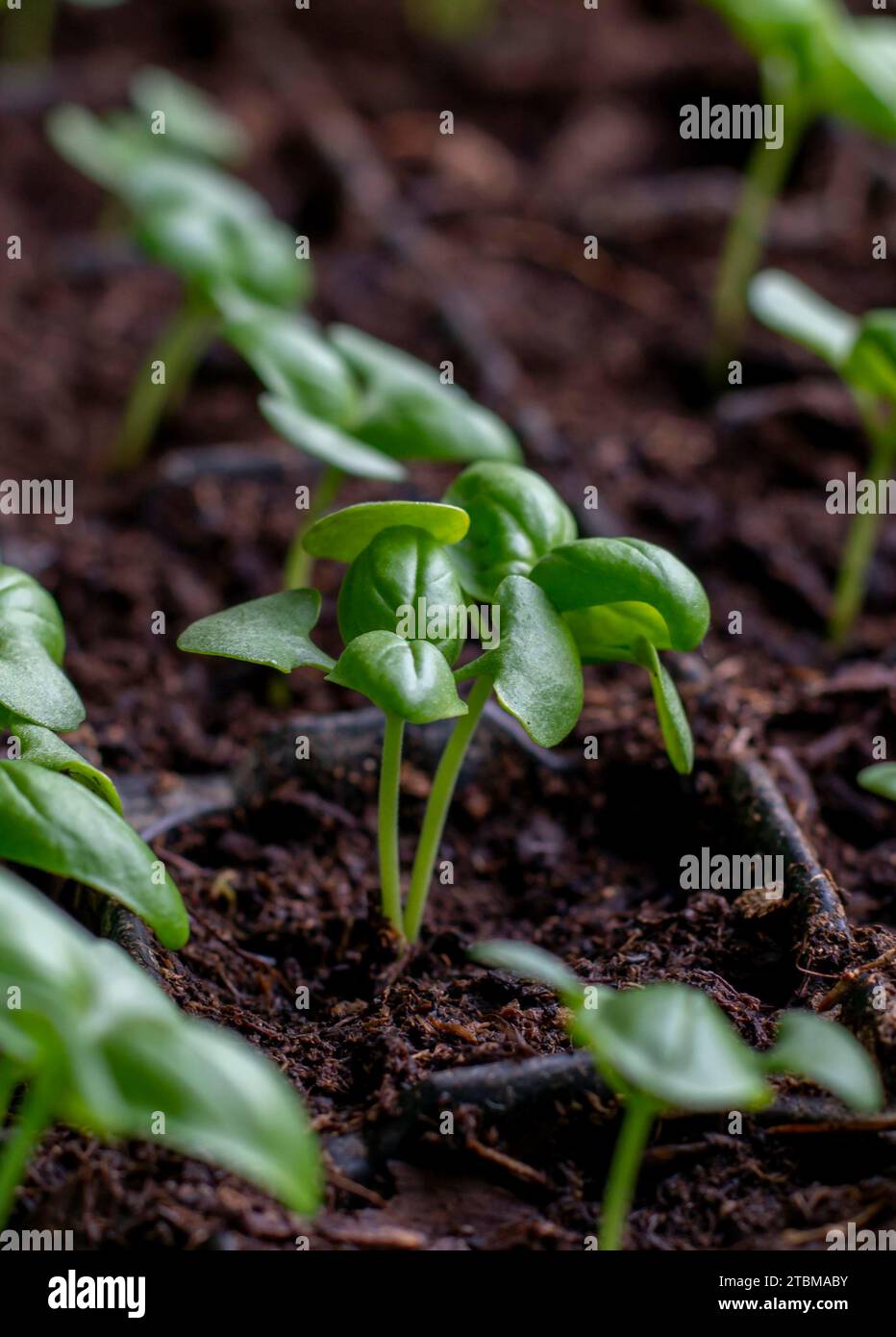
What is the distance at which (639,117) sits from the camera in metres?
3.38

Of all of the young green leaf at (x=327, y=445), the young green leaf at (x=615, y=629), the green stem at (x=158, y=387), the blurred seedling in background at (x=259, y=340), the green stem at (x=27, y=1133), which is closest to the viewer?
the green stem at (x=27, y=1133)

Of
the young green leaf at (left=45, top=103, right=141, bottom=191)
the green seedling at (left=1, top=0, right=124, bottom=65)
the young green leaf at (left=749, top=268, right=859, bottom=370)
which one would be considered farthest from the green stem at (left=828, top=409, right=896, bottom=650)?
the green seedling at (left=1, top=0, right=124, bottom=65)

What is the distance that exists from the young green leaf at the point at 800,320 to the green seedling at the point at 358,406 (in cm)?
39

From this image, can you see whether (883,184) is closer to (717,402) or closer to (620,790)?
(717,402)

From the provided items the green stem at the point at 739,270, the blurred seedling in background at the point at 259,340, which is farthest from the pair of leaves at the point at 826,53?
the blurred seedling in background at the point at 259,340

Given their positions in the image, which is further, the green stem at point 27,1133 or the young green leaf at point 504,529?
the young green leaf at point 504,529

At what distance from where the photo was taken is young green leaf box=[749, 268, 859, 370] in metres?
1.79

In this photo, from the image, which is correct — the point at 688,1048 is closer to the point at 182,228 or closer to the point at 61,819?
the point at 61,819

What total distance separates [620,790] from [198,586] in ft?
2.47

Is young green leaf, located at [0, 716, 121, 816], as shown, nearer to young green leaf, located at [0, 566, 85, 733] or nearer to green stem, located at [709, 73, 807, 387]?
young green leaf, located at [0, 566, 85, 733]

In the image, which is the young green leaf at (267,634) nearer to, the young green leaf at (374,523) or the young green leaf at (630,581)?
the young green leaf at (374,523)

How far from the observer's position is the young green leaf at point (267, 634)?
3.83 feet

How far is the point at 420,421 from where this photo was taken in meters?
1.60
